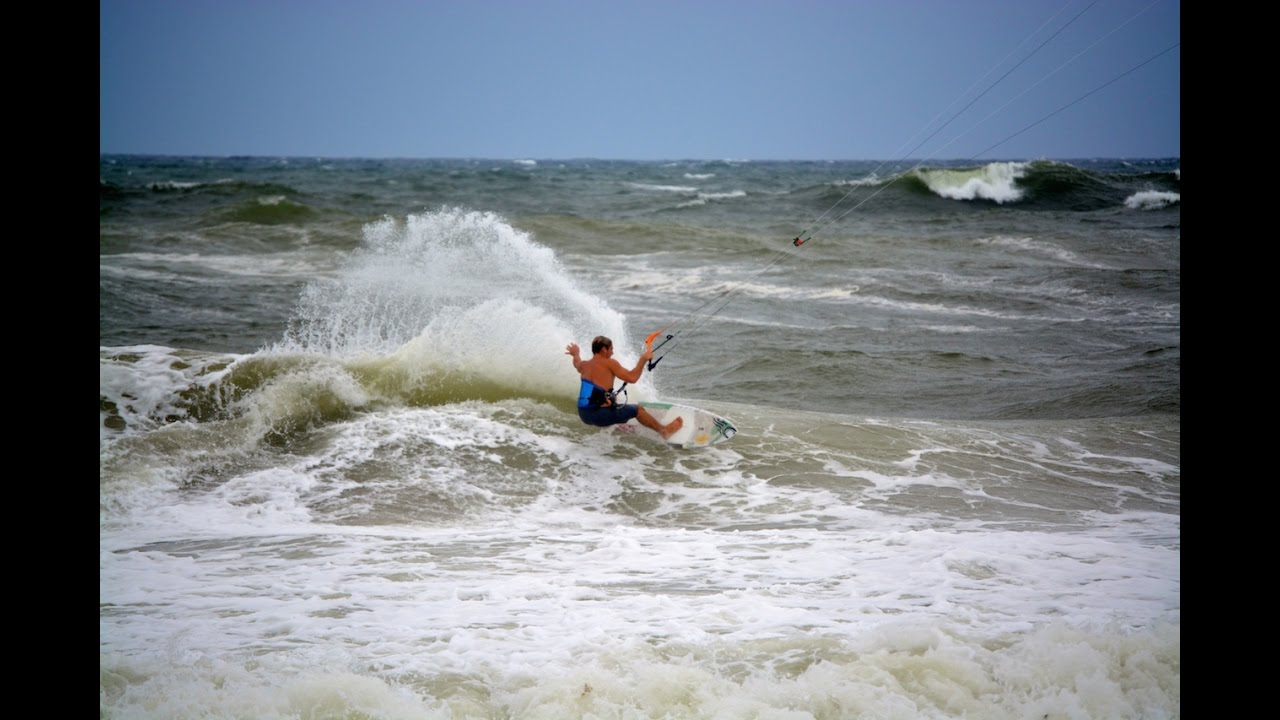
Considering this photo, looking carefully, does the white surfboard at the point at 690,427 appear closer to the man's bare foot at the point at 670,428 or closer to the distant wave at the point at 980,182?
the man's bare foot at the point at 670,428

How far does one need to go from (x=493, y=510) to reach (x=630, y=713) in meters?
3.01

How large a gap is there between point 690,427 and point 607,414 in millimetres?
646

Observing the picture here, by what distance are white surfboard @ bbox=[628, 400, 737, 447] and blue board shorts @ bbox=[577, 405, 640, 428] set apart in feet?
0.47

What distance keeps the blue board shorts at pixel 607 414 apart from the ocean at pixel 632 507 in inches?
8.7

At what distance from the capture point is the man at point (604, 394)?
7.09m

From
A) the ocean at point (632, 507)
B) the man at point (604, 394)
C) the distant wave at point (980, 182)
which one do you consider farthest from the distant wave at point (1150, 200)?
the man at point (604, 394)

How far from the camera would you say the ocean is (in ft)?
11.6

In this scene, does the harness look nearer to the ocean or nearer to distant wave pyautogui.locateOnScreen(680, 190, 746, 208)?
the ocean

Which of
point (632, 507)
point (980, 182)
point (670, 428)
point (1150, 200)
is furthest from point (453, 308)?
point (980, 182)

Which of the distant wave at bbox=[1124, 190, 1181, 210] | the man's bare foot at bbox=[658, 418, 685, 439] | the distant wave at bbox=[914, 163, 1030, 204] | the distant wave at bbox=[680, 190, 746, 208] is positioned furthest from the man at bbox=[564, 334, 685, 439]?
the distant wave at bbox=[914, 163, 1030, 204]

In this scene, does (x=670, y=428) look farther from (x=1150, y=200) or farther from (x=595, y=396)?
(x=1150, y=200)
